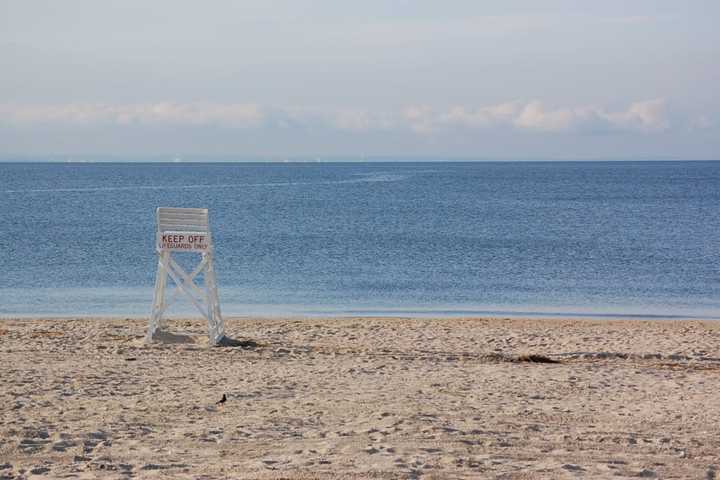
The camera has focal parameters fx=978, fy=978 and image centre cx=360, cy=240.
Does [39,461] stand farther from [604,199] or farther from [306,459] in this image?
[604,199]

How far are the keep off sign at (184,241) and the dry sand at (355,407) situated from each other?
139cm

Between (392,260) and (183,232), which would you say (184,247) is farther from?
(392,260)

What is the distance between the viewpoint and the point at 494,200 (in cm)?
8175

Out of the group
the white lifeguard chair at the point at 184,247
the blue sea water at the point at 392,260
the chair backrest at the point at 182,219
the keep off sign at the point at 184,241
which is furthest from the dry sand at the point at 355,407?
the blue sea water at the point at 392,260

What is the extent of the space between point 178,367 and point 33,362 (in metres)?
1.73

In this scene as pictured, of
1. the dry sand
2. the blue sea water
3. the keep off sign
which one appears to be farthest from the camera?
the blue sea water

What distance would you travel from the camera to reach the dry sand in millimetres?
7238

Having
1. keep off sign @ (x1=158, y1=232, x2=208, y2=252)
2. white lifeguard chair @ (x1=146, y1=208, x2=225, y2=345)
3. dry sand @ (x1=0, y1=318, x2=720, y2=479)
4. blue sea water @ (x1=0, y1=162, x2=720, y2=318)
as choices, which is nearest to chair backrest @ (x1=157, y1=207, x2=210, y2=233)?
white lifeguard chair @ (x1=146, y1=208, x2=225, y2=345)

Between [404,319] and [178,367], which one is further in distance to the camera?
[404,319]

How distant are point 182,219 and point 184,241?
A: 13.7 inches

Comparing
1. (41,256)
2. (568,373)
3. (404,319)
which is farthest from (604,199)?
(568,373)

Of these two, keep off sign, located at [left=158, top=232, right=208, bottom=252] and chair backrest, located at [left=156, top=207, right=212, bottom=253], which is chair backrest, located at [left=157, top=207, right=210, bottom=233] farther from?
keep off sign, located at [left=158, top=232, right=208, bottom=252]

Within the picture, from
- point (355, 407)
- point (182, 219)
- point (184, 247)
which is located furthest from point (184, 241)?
point (355, 407)

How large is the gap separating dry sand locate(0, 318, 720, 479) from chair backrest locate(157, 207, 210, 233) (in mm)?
1666
